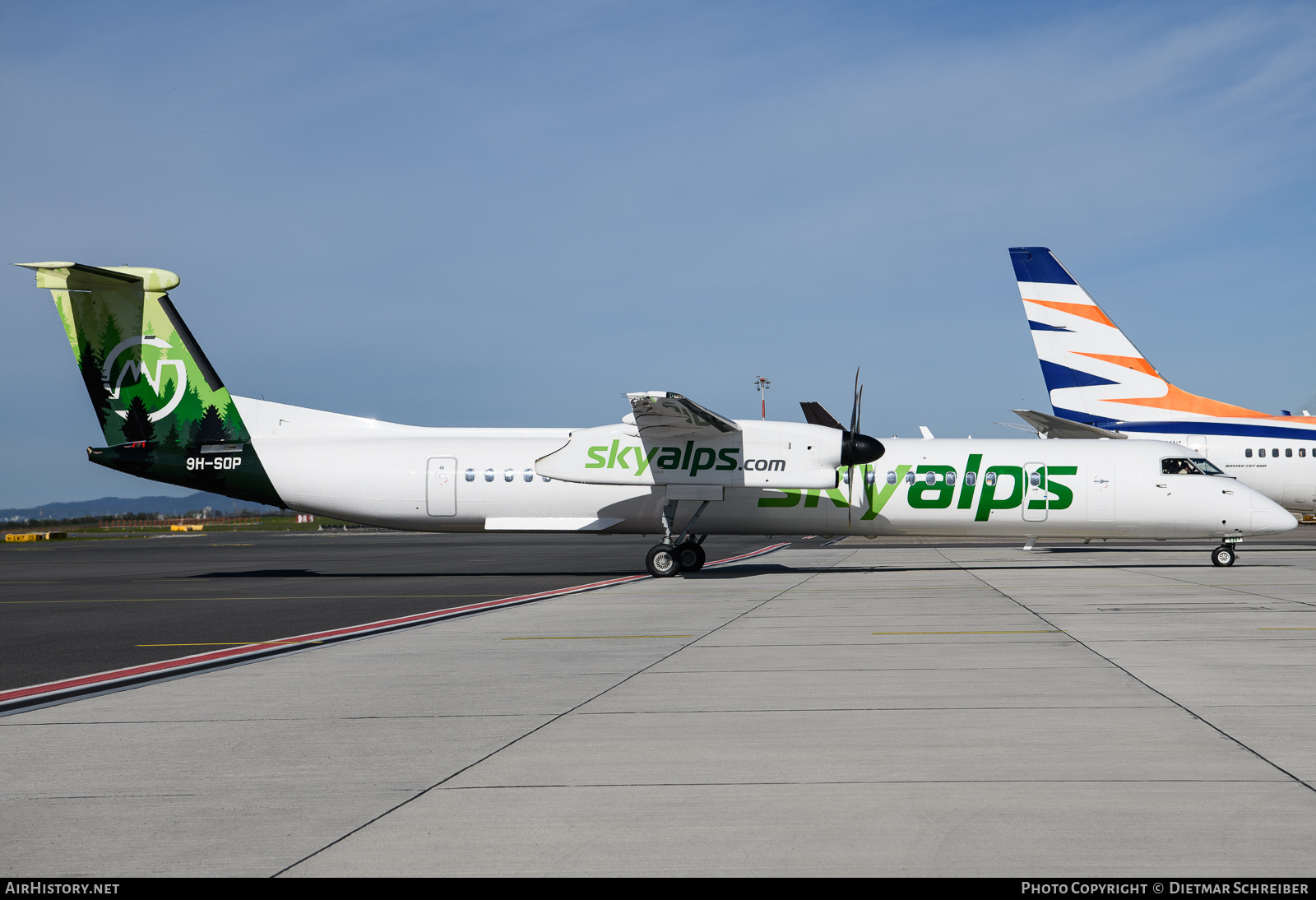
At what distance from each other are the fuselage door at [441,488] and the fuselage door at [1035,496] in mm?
12925

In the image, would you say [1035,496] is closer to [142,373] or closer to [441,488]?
[441,488]

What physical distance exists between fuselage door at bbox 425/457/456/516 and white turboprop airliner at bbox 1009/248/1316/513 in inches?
710

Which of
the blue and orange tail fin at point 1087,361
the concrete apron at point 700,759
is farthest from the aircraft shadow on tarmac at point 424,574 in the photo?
the blue and orange tail fin at point 1087,361

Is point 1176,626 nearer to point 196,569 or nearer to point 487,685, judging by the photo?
point 487,685

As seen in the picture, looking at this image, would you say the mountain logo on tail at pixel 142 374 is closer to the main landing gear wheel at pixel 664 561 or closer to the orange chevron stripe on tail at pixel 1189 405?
the main landing gear wheel at pixel 664 561

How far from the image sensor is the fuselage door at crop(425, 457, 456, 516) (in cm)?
2231

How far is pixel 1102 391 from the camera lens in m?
31.7

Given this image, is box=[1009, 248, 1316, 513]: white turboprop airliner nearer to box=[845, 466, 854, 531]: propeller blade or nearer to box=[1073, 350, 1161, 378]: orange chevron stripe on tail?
box=[1073, 350, 1161, 378]: orange chevron stripe on tail

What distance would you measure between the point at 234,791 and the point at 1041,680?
622cm

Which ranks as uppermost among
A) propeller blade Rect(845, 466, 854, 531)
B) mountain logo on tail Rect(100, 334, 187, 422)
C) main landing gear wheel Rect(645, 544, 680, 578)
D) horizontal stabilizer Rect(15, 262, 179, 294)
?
horizontal stabilizer Rect(15, 262, 179, 294)

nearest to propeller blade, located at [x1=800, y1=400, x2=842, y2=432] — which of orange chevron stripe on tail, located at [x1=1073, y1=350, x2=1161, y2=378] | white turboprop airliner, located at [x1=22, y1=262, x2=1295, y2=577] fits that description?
white turboprop airliner, located at [x1=22, y1=262, x2=1295, y2=577]

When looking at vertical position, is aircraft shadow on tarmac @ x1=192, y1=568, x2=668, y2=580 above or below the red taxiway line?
below

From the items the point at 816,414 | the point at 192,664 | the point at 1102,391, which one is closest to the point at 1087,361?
the point at 1102,391

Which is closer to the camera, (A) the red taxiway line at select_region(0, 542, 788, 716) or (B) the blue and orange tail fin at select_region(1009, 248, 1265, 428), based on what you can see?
(A) the red taxiway line at select_region(0, 542, 788, 716)
